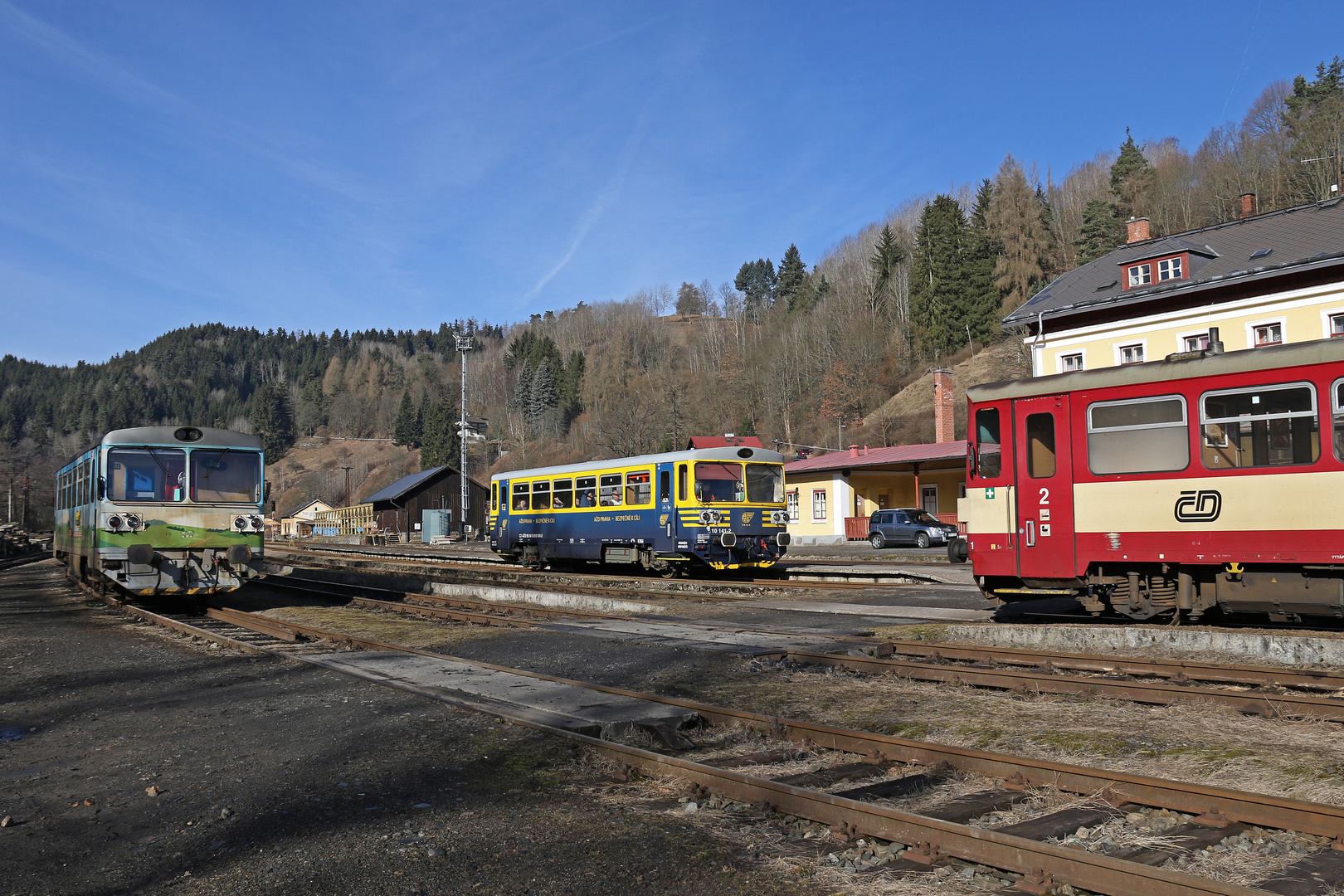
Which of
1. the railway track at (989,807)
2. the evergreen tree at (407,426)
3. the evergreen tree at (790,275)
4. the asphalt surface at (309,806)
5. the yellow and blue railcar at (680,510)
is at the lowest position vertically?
the asphalt surface at (309,806)

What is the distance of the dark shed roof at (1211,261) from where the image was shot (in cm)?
2766

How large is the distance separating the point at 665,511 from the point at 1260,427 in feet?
44.0

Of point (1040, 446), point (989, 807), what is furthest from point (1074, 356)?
point (989, 807)

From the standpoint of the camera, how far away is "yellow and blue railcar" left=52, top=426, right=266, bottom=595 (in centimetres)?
1528

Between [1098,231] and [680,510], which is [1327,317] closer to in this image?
[680,510]

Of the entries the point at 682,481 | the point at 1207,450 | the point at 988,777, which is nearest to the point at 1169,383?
the point at 1207,450

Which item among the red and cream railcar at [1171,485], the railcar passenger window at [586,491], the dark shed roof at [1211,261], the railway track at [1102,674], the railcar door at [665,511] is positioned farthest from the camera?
the dark shed roof at [1211,261]

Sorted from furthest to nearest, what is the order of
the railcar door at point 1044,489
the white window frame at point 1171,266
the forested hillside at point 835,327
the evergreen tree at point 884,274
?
the evergreen tree at point 884,274 < the forested hillside at point 835,327 < the white window frame at point 1171,266 < the railcar door at point 1044,489

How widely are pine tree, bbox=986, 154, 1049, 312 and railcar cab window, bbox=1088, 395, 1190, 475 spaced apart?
67071 millimetres

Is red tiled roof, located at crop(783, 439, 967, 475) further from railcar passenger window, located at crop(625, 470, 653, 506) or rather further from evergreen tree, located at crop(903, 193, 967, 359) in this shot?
evergreen tree, located at crop(903, 193, 967, 359)

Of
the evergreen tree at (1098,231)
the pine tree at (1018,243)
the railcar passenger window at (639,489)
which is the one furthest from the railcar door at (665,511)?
the pine tree at (1018,243)

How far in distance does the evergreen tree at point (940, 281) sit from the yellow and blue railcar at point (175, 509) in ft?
217

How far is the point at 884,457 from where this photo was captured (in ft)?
134

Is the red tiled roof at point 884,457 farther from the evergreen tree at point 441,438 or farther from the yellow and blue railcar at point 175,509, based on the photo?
the evergreen tree at point 441,438
